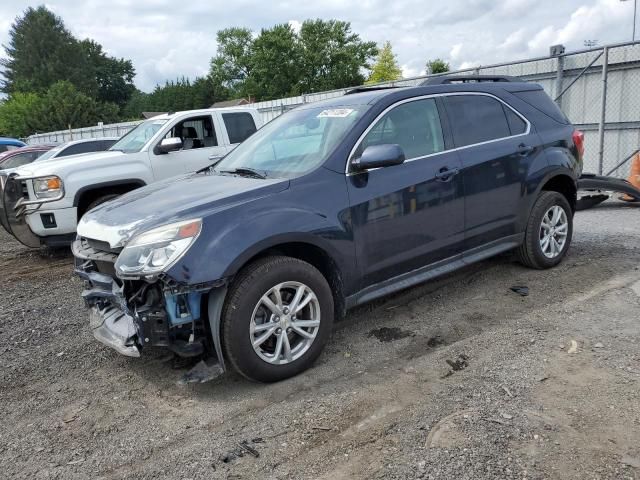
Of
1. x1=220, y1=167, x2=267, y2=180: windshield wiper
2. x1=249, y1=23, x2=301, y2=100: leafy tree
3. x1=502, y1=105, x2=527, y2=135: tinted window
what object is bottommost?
x1=220, y1=167, x2=267, y2=180: windshield wiper

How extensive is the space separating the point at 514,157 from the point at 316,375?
8.98 feet

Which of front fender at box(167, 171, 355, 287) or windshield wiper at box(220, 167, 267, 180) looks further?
windshield wiper at box(220, 167, 267, 180)

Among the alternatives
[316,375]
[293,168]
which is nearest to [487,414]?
[316,375]

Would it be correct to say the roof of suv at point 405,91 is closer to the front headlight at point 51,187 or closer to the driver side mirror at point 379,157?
the driver side mirror at point 379,157

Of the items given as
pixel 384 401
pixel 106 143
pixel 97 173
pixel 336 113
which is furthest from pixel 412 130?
pixel 106 143

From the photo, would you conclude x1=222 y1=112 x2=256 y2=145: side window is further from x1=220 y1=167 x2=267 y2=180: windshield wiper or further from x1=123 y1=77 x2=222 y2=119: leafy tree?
x1=123 y1=77 x2=222 y2=119: leafy tree

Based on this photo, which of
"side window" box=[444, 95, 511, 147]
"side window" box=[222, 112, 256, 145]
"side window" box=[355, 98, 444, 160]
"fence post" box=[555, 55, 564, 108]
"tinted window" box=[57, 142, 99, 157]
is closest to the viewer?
"side window" box=[355, 98, 444, 160]

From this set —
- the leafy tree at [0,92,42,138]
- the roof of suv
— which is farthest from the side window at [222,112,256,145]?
the leafy tree at [0,92,42,138]

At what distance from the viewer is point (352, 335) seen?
420 centimetres

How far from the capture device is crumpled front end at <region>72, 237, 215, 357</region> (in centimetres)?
314

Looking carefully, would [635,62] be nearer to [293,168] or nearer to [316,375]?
[293,168]

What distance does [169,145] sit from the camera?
727 cm

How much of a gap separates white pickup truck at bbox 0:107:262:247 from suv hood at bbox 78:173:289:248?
3.29 meters

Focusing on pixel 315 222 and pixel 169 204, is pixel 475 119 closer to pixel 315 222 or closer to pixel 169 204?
pixel 315 222
